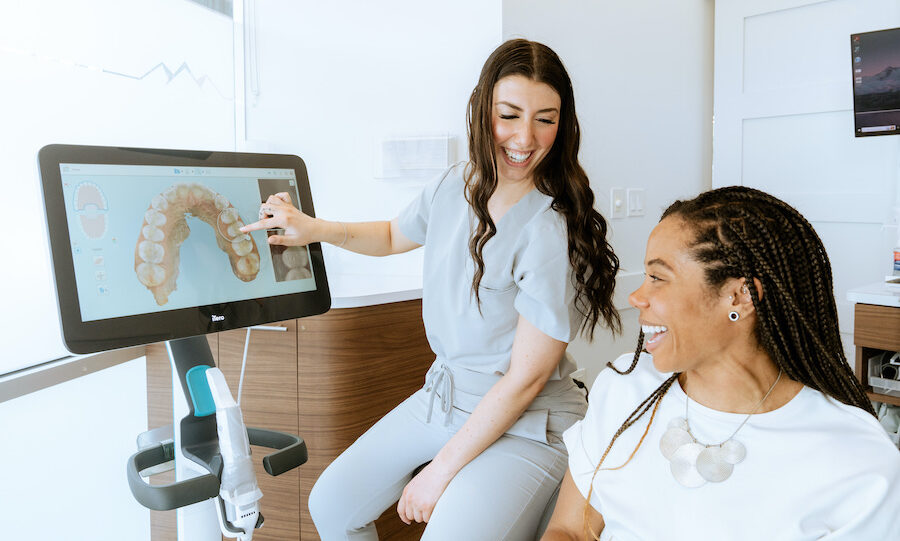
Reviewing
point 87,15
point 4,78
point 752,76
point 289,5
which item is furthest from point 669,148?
point 4,78

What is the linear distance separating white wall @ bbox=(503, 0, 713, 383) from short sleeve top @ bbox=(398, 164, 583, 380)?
3.23 ft

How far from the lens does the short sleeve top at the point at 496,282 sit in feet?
4.51

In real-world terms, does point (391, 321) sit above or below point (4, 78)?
below

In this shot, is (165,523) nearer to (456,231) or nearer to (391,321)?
(391,321)

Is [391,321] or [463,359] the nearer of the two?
[463,359]

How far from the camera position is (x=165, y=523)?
1972mm

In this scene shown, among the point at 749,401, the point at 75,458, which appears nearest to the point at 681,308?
the point at 749,401

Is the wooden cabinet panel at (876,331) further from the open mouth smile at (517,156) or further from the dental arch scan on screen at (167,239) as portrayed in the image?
the dental arch scan on screen at (167,239)

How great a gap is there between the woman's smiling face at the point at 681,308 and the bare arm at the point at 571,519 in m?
0.28

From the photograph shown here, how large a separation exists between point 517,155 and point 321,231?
0.42 m

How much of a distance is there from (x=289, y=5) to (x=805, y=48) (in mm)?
2303

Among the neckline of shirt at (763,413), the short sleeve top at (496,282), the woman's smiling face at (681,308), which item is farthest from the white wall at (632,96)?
the neckline of shirt at (763,413)

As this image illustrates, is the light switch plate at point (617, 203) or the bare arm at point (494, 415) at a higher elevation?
the light switch plate at point (617, 203)

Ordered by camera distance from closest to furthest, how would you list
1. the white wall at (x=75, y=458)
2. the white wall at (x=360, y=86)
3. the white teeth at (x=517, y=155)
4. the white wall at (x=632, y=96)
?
the white teeth at (x=517, y=155) < the white wall at (x=75, y=458) < the white wall at (x=360, y=86) < the white wall at (x=632, y=96)
